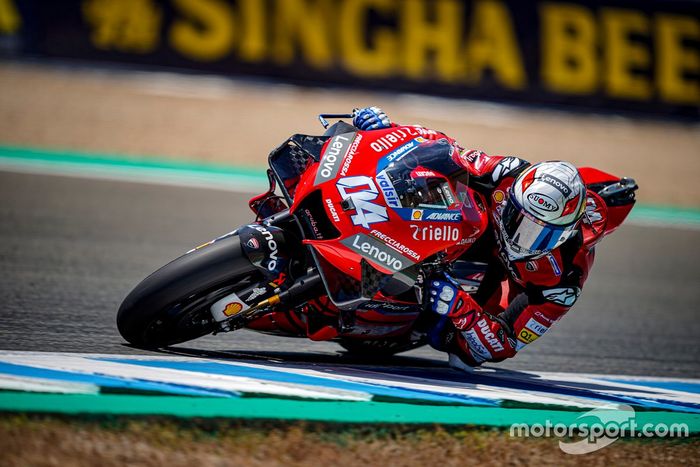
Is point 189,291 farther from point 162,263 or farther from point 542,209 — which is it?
point 162,263

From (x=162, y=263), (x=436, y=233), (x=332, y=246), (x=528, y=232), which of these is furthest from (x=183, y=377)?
(x=162, y=263)

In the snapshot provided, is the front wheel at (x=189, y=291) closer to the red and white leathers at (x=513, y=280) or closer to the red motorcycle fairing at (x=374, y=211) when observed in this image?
the red motorcycle fairing at (x=374, y=211)

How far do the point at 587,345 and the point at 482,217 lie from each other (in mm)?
2346

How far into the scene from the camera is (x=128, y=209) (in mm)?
8477

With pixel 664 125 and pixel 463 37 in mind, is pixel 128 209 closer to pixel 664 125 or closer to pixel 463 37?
pixel 463 37

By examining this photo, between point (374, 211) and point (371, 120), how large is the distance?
79cm

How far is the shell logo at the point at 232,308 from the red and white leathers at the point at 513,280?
4.01 feet

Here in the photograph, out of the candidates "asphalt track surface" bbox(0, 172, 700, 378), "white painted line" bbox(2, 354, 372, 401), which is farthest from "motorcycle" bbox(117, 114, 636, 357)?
"asphalt track surface" bbox(0, 172, 700, 378)

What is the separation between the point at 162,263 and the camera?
688 centimetres

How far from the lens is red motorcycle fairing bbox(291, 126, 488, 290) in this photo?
13.6 feet

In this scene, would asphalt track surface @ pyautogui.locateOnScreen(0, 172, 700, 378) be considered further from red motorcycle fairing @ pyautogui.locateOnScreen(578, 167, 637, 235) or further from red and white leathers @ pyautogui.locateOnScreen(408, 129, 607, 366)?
red motorcycle fairing @ pyautogui.locateOnScreen(578, 167, 637, 235)

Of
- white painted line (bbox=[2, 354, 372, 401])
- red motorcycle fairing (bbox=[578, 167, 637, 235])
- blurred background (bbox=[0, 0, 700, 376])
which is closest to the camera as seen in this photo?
white painted line (bbox=[2, 354, 372, 401])

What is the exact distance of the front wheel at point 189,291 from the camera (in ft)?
13.7

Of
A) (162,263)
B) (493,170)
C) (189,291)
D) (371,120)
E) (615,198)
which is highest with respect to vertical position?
(371,120)
